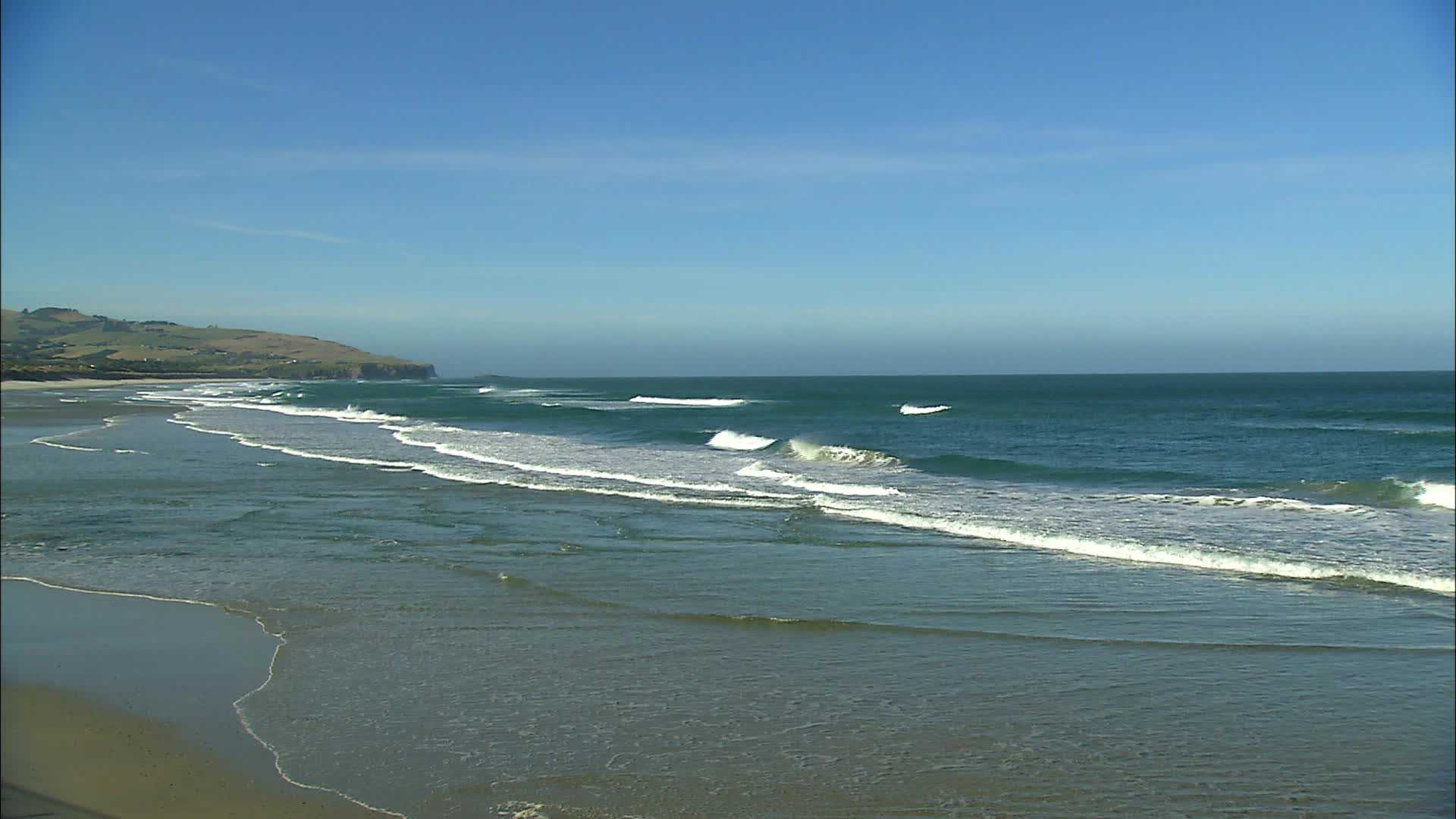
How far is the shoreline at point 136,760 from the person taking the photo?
5.37 m

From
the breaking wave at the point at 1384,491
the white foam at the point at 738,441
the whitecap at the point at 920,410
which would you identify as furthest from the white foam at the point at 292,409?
the breaking wave at the point at 1384,491

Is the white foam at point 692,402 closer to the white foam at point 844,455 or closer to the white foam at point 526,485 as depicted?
the white foam at point 844,455

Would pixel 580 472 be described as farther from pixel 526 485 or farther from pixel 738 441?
pixel 738 441

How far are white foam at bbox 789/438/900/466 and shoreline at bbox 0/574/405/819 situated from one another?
21035mm

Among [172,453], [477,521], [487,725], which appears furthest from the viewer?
[172,453]

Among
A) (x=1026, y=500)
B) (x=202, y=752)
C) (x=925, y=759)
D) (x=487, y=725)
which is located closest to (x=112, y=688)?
(x=202, y=752)

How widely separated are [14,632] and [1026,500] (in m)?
15.6

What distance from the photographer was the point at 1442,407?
169ft

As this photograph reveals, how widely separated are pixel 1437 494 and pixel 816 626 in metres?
15.7

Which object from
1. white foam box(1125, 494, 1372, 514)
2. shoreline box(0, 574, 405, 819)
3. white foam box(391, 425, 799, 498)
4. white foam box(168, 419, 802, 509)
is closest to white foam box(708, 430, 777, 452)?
white foam box(391, 425, 799, 498)

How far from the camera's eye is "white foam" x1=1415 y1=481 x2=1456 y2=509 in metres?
17.5

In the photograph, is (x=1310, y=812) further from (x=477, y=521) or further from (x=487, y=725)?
(x=477, y=521)

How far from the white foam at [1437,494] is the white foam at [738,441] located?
18358 mm

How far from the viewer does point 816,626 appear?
9.24 metres
